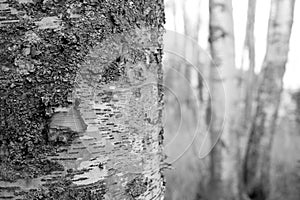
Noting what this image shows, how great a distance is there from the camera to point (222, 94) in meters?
3.40

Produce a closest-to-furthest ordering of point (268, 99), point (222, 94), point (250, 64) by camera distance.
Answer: point (222, 94) → point (268, 99) → point (250, 64)

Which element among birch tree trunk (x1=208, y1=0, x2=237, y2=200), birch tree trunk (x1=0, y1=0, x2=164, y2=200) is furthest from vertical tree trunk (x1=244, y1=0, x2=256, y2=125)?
birch tree trunk (x1=0, y1=0, x2=164, y2=200)

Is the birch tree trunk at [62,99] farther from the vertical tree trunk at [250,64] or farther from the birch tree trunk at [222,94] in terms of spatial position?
the vertical tree trunk at [250,64]

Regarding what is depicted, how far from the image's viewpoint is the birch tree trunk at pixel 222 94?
10.8 feet

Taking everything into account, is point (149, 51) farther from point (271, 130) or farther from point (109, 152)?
point (271, 130)

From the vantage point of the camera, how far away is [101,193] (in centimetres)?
61

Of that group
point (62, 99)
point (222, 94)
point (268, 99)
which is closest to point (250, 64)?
point (268, 99)

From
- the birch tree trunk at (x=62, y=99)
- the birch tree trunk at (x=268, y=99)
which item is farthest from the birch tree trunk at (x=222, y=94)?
the birch tree trunk at (x=62, y=99)

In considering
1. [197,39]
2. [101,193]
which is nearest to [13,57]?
[101,193]

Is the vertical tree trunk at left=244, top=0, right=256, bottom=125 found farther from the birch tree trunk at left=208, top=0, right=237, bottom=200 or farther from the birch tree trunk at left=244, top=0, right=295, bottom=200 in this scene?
the birch tree trunk at left=208, top=0, right=237, bottom=200

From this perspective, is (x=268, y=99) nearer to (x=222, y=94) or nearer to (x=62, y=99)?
(x=222, y=94)

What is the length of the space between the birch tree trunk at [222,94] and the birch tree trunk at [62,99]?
278cm

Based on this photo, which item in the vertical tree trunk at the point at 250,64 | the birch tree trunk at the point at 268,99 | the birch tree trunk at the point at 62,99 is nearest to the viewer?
the birch tree trunk at the point at 62,99

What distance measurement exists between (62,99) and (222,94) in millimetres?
2935
